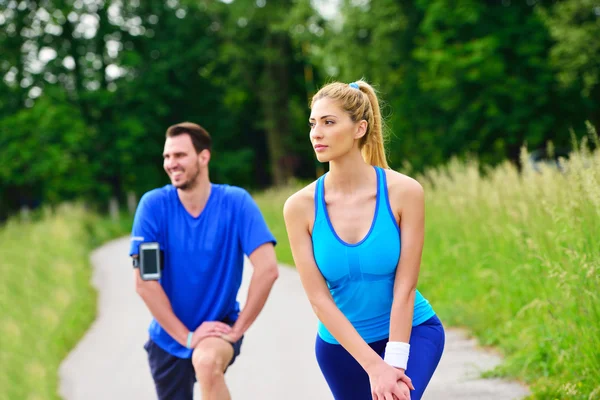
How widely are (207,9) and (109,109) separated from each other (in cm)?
599

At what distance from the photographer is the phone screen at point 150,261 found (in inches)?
162

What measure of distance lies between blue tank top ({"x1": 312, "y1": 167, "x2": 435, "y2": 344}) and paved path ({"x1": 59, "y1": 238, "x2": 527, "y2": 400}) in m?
2.25

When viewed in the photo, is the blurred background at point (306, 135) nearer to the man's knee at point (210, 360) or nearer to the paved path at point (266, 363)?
the paved path at point (266, 363)

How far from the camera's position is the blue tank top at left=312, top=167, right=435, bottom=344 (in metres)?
3.04

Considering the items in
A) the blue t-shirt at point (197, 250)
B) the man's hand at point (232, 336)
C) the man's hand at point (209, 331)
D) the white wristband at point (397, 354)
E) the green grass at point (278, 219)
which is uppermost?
the blue t-shirt at point (197, 250)

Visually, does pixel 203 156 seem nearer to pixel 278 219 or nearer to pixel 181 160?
pixel 181 160

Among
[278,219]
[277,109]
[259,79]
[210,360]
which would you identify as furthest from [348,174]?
[259,79]

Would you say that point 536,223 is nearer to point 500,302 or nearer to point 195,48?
point 500,302

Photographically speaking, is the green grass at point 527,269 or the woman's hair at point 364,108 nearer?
the woman's hair at point 364,108

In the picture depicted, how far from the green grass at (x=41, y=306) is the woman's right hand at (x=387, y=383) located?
4287 mm

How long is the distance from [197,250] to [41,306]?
26.3ft

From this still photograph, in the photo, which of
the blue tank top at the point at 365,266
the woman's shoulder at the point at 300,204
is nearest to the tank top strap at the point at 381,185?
the blue tank top at the point at 365,266

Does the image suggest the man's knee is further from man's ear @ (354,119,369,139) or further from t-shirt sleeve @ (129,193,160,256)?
man's ear @ (354,119,369,139)

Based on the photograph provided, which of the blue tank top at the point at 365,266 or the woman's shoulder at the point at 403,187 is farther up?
the woman's shoulder at the point at 403,187
